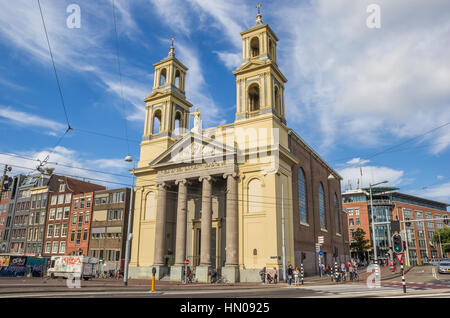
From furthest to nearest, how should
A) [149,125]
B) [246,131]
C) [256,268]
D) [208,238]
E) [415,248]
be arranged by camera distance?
1. [415,248]
2. [149,125]
3. [246,131]
4. [208,238]
5. [256,268]

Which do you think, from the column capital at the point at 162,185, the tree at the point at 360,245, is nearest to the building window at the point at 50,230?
the column capital at the point at 162,185

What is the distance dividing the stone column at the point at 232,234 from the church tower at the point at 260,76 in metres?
8.23

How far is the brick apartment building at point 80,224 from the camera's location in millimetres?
58062

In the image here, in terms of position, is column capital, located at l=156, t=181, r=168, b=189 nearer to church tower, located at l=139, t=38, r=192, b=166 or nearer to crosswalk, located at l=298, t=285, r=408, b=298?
church tower, located at l=139, t=38, r=192, b=166

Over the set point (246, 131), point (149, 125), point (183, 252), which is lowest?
point (183, 252)

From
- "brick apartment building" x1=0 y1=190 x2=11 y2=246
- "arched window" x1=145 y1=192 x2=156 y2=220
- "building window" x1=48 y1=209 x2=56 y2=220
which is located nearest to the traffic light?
"arched window" x1=145 y1=192 x2=156 y2=220

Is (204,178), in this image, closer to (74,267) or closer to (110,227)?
(74,267)

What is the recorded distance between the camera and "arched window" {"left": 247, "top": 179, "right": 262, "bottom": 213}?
3600 centimetres

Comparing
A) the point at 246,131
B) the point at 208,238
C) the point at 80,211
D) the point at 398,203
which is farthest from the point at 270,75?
the point at 398,203

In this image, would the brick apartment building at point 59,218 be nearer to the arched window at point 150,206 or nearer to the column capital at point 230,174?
the arched window at point 150,206

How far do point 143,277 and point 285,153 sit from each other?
70.0 feet

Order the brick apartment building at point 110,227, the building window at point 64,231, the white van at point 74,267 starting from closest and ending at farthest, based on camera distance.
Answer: the white van at point 74,267
the brick apartment building at point 110,227
the building window at point 64,231

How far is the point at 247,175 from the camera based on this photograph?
122 feet
